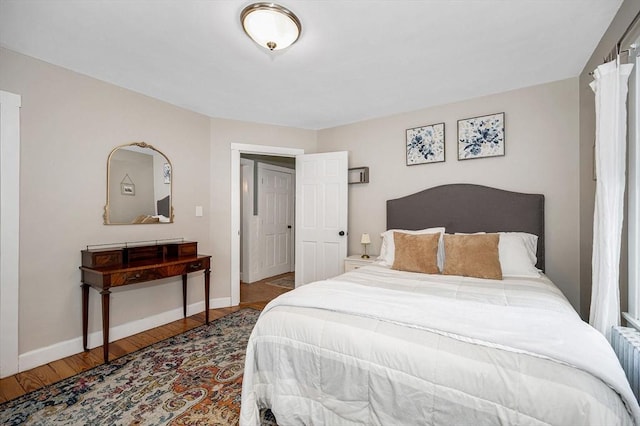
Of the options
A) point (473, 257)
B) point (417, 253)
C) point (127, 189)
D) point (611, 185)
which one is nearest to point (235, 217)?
point (127, 189)

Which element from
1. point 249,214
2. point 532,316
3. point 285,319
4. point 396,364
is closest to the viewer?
point 396,364

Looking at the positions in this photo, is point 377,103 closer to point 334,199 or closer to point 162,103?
point 334,199

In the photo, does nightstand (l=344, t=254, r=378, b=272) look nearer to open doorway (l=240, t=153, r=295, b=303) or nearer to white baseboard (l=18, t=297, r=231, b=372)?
open doorway (l=240, t=153, r=295, b=303)

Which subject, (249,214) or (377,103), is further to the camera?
(249,214)

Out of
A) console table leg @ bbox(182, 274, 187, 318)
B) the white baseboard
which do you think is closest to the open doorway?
console table leg @ bbox(182, 274, 187, 318)

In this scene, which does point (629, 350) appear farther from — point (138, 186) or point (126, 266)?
point (138, 186)

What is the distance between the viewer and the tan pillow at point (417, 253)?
260 cm

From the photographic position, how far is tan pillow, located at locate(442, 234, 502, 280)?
2.39 metres

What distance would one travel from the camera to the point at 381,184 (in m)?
3.85

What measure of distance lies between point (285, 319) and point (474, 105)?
3.08 metres

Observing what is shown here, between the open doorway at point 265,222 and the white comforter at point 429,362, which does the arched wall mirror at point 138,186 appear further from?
the white comforter at point 429,362

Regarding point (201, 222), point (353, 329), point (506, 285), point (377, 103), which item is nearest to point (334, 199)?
point (377, 103)

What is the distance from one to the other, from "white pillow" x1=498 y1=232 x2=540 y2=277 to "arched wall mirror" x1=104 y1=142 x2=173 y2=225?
350cm

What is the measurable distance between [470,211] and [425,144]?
96 cm
